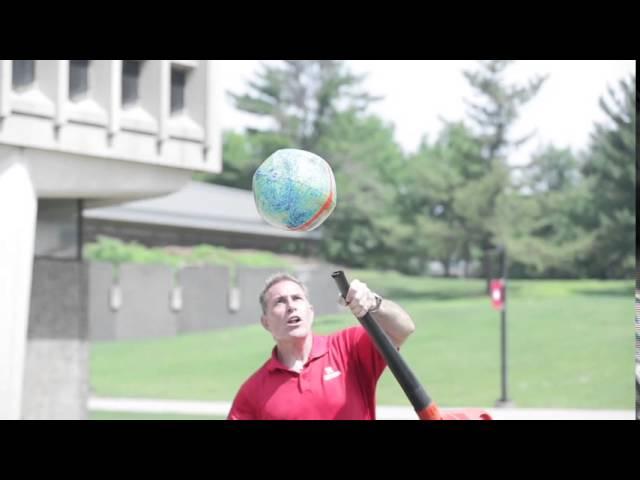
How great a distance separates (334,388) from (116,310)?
41203mm

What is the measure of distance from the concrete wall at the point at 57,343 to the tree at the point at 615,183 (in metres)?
37.4

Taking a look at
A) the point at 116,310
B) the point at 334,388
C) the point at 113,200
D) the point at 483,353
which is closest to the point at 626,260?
the point at 483,353

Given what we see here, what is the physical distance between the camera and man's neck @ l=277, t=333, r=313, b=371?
5.32m

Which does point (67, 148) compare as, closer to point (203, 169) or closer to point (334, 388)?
point (203, 169)

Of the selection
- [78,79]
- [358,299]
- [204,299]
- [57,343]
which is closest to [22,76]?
[78,79]

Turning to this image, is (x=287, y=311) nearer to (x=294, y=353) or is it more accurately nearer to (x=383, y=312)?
(x=294, y=353)

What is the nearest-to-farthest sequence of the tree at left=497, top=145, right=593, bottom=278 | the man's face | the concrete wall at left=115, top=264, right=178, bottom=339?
the man's face → the concrete wall at left=115, top=264, right=178, bottom=339 → the tree at left=497, top=145, right=593, bottom=278

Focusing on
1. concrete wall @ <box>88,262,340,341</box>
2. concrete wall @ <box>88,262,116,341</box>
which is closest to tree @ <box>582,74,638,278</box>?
concrete wall @ <box>88,262,340,341</box>

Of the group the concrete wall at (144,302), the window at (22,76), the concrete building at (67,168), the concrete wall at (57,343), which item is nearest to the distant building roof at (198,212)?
the concrete wall at (144,302)

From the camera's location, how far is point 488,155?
6038 cm

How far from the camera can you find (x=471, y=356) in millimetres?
41500

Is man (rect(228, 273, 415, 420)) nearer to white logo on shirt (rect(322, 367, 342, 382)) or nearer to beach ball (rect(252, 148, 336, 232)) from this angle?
white logo on shirt (rect(322, 367, 342, 382))

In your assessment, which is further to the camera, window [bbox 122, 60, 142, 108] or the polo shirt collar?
window [bbox 122, 60, 142, 108]

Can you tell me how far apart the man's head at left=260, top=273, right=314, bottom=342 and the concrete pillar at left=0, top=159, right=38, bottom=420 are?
12.9 metres
